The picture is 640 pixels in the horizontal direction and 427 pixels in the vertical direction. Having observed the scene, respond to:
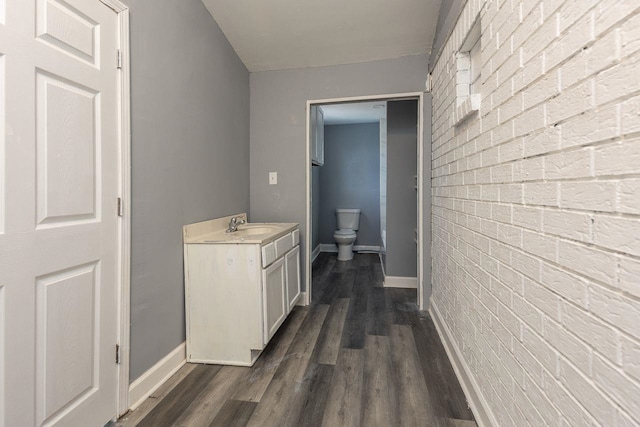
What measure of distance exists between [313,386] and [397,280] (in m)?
2.05

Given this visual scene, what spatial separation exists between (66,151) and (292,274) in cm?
180

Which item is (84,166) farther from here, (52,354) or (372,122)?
(372,122)

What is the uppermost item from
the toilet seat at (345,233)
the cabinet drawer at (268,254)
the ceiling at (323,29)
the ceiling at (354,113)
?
the ceiling at (354,113)

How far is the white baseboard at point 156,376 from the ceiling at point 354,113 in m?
3.51

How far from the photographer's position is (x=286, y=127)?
3.06m

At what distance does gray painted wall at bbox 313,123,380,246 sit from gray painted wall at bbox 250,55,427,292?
9.05 ft

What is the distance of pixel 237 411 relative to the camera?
1.55m

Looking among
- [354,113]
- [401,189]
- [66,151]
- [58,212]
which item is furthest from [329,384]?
[354,113]

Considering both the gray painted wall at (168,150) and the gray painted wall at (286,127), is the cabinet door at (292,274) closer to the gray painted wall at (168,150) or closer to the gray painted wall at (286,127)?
the gray painted wall at (286,127)

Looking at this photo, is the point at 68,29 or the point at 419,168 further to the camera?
the point at 419,168

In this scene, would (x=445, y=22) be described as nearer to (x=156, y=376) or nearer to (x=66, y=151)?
(x=66, y=151)

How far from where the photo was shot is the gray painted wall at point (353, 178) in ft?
18.6

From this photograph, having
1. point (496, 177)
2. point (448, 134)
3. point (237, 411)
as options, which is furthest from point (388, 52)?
point (237, 411)

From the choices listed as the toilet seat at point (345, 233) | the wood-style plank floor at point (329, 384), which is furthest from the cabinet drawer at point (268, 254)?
the toilet seat at point (345, 233)
